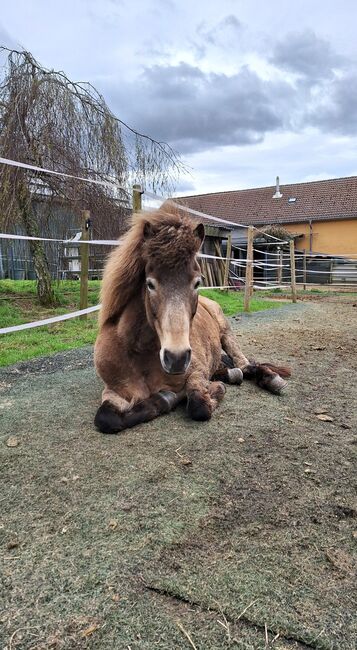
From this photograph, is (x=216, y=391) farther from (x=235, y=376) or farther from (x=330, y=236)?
(x=330, y=236)

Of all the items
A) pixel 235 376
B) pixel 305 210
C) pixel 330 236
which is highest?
pixel 305 210

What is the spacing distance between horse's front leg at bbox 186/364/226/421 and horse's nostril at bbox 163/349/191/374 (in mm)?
613

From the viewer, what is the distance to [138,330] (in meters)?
2.48

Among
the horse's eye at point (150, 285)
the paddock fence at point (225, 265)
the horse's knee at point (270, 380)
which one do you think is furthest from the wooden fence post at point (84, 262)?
the horse's eye at point (150, 285)

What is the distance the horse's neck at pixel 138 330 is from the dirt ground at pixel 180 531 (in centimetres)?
46

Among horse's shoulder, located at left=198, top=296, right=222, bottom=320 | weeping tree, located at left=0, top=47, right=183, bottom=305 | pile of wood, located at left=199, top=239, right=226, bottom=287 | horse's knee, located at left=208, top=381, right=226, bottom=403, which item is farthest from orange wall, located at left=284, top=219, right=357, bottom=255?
horse's knee, located at left=208, top=381, right=226, bottom=403

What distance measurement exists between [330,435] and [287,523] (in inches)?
38.7

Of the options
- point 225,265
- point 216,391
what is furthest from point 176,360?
point 225,265

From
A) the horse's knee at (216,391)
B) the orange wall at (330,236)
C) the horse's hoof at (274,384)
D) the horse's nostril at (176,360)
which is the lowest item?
the horse's hoof at (274,384)

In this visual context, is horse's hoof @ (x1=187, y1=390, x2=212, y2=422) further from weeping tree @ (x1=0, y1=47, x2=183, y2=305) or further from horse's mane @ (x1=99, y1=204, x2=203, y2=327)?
weeping tree @ (x1=0, y1=47, x2=183, y2=305)

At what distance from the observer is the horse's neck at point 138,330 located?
247 centimetres

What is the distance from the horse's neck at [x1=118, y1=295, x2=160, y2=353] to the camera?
247 centimetres

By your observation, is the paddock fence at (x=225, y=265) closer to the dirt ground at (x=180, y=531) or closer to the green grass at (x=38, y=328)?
the green grass at (x=38, y=328)

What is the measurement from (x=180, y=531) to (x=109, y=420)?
95 centimetres
